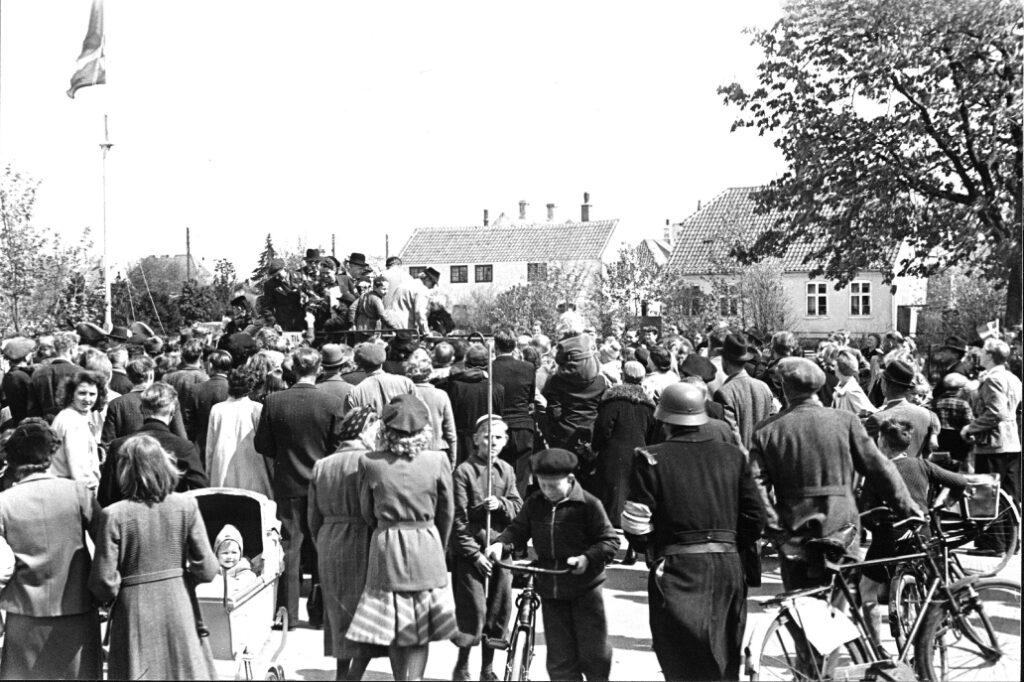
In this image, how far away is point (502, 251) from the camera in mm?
54562

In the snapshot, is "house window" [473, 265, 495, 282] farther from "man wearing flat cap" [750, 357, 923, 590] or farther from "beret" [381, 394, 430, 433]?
"beret" [381, 394, 430, 433]

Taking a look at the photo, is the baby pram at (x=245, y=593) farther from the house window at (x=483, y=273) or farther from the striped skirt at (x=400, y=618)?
the house window at (x=483, y=273)

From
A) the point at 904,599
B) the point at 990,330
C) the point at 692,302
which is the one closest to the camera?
the point at 904,599

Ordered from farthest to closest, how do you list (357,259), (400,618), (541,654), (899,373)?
(357,259) → (899,373) → (541,654) → (400,618)

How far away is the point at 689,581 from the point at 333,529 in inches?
76.7

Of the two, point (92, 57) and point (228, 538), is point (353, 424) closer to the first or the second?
point (228, 538)

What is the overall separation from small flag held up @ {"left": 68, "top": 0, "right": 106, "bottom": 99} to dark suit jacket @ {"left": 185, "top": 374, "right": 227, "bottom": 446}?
8.75 ft

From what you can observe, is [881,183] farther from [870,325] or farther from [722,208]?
[722,208]

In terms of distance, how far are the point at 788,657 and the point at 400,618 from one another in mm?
1874

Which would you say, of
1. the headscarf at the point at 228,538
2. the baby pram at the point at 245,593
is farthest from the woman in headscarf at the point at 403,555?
the headscarf at the point at 228,538

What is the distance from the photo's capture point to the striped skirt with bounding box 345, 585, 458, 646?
17.4 feet

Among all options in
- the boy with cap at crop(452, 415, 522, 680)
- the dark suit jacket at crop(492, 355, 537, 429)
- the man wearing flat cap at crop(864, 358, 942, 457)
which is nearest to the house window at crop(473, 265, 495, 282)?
the dark suit jacket at crop(492, 355, 537, 429)

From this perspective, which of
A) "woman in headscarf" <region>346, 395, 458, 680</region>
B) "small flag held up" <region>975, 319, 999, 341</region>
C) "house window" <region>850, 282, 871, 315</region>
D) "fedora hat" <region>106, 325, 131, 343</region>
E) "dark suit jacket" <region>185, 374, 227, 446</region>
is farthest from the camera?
"house window" <region>850, 282, 871, 315</region>

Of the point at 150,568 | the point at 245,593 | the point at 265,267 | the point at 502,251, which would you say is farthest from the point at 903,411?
the point at 502,251
